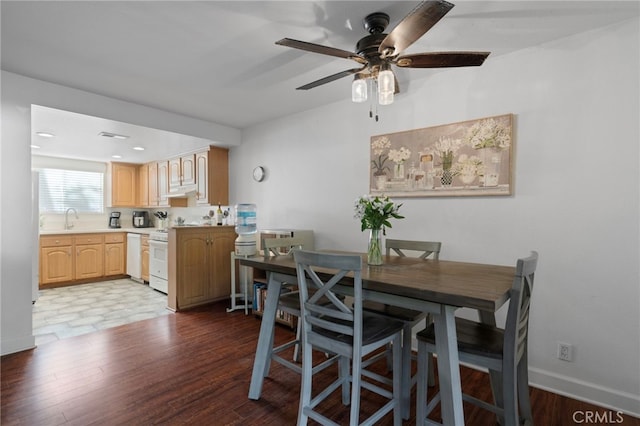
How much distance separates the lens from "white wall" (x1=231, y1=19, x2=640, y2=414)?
1.93m

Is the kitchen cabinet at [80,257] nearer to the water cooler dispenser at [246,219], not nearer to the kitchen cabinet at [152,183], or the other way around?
the kitchen cabinet at [152,183]

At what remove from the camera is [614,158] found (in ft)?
6.42

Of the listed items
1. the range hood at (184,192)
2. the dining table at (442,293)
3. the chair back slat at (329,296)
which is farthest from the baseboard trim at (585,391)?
the range hood at (184,192)

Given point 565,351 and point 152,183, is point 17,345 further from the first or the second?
point 565,351

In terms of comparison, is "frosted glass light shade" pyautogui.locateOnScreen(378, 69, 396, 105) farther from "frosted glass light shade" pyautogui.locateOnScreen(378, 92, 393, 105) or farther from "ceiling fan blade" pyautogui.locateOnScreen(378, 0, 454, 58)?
"ceiling fan blade" pyautogui.locateOnScreen(378, 0, 454, 58)

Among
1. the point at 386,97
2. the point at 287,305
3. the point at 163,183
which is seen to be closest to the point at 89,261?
the point at 163,183

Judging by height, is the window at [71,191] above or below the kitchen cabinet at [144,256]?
above

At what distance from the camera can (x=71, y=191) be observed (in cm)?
559

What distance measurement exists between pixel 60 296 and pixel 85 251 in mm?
932

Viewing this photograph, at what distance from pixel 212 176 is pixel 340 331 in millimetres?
3605

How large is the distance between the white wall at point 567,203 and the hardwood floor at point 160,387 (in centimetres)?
37

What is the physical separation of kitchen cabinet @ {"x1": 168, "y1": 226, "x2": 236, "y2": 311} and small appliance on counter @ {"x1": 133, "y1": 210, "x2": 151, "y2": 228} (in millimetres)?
2915

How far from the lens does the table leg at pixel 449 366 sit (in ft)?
4.51

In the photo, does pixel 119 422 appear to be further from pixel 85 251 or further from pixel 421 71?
pixel 85 251
